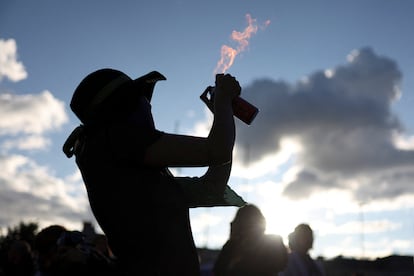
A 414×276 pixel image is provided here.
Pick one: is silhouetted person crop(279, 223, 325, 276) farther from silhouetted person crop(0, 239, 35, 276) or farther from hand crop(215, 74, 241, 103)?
hand crop(215, 74, 241, 103)

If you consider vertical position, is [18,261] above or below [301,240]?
below

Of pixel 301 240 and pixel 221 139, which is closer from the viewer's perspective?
pixel 221 139

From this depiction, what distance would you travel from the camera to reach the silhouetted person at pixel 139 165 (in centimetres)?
210

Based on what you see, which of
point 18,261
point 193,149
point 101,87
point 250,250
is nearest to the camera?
point 193,149

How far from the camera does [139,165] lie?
2.16 meters

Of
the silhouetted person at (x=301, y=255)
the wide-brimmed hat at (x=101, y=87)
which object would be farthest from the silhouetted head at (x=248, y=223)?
the wide-brimmed hat at (x=101, y=87)

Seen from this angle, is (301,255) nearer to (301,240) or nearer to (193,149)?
(301,240)

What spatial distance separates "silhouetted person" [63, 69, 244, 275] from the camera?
2.10 meters

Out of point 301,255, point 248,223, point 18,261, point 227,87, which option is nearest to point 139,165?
point 227,87

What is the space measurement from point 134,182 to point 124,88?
0.42 metres

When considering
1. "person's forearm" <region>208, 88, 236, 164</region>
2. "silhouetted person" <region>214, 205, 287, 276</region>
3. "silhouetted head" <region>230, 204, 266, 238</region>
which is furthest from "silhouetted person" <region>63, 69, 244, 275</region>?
"silhouetted head" <region>230, 204, 266, 238</region>

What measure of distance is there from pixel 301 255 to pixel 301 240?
0.20 meters

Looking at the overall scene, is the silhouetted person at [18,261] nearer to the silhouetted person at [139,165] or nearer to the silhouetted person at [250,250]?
the silhouetted person at [250,250]

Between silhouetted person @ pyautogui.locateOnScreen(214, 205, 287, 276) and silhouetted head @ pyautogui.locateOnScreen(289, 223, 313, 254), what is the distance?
79.0 inches
